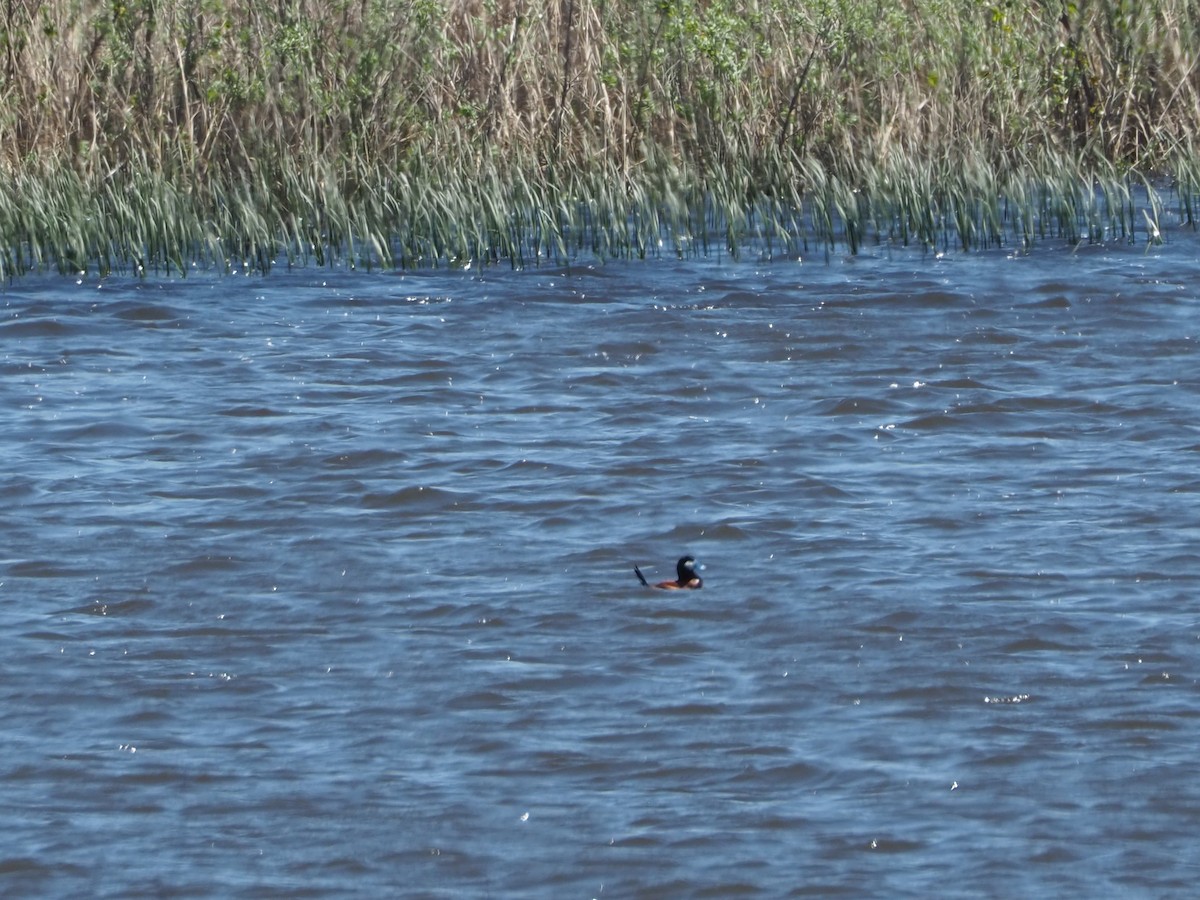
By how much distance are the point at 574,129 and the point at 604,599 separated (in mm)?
6758

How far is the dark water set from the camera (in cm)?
416

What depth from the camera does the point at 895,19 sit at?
12180 mm

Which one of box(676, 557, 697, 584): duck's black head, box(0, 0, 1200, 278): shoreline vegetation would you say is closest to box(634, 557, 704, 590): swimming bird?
box(676, 557, 697, 584): duck's black head

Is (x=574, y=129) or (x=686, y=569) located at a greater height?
(x=574, y=129)

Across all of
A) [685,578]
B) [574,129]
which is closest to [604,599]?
[685,578]

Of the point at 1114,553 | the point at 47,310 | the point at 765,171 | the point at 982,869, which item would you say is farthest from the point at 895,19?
the point at 982,869

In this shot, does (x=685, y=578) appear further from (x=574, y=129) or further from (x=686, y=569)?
(x=574, y=129)

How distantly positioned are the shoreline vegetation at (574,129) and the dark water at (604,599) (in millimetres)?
1164

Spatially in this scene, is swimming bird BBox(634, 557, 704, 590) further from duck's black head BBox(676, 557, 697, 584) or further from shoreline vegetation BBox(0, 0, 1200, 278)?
shoreline vegetation BBox(0, 0, 1200, 278)

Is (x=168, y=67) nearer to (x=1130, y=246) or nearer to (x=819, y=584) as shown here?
(x=1130, y=246)

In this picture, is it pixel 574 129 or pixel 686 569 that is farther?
pixel 574 129

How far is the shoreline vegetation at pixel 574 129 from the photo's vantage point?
10.9m

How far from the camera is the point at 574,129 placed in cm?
1205

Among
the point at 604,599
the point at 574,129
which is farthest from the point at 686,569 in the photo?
the point at 574,129
